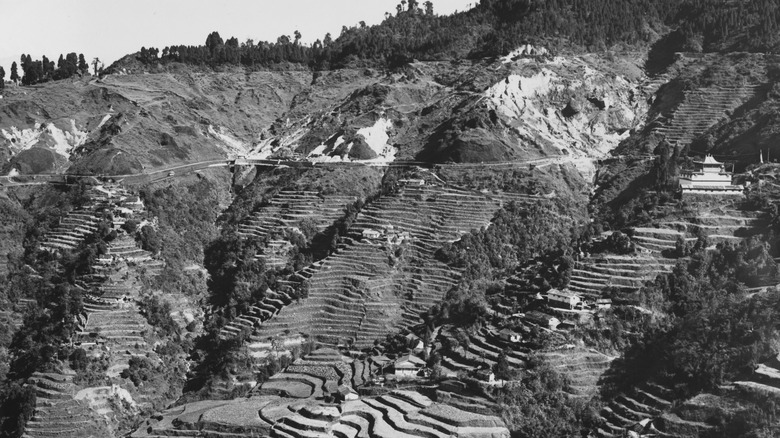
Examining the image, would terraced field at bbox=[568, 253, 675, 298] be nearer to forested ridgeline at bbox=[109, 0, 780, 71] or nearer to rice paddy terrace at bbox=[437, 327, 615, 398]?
rice paddy terrace at bbox=[437, 327, 615, 398]

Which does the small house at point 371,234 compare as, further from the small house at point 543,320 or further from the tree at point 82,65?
the tree at point 82,65

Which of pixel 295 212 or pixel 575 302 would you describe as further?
pixel 295 212

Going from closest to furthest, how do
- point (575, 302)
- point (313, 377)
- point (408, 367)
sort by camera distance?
1. point (575, 302)
2. point (408, 367)
3. point (313, 377)

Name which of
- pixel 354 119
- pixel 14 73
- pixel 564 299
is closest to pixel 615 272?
pixel 564 299

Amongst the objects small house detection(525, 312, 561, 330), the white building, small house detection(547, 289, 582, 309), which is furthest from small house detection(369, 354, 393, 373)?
the white building

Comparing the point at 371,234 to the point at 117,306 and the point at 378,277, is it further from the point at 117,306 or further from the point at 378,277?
the point at 117,306
